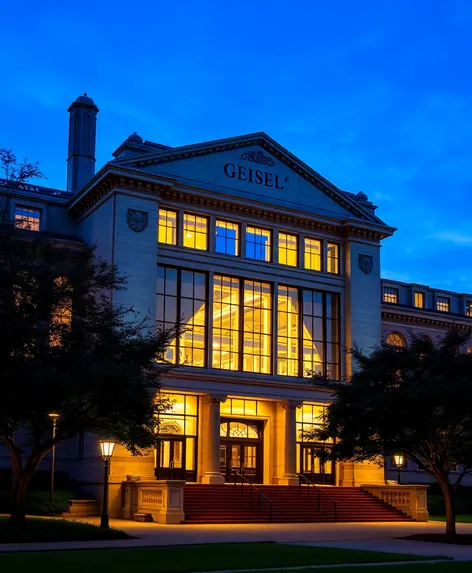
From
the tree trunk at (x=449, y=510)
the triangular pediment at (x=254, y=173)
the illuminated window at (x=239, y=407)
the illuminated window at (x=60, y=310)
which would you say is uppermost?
the triangular pediment at (x=254, y=173)

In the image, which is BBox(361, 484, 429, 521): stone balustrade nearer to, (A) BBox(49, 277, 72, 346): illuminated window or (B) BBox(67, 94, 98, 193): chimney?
(A) BBox(49, 277, 72, 346): illuminated window

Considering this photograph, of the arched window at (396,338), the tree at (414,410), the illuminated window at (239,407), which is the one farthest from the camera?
the arched window at (396,338)

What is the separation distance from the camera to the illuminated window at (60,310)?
30.8 metres

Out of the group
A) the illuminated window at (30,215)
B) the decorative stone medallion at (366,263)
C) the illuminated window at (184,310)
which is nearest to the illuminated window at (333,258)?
the decorative stone medallion at (366,263)

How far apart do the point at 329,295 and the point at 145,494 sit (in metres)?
20.0

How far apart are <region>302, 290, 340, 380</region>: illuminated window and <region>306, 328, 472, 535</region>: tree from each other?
59.7ft

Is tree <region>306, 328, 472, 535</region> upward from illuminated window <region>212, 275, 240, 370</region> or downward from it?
downward

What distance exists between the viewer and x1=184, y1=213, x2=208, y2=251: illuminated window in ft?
168

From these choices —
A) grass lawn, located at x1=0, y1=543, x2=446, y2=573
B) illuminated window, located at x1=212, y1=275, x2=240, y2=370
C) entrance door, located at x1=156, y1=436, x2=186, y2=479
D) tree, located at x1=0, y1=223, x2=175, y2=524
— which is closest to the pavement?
grass lawn, located at x1=0, y1=543, x2=446, y2=573

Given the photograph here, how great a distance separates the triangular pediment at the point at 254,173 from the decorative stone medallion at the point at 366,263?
8.15 ft

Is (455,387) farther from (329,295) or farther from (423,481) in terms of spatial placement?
(423,481)

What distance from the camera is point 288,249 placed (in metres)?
55.3

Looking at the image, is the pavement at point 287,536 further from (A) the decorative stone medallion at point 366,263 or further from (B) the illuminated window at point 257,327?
(A) the decorative stone medallion at point 366,263

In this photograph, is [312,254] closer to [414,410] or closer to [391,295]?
[391,295]
